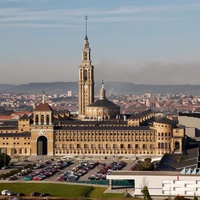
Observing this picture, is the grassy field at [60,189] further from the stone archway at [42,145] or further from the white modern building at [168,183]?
the stone archway at [42,145]

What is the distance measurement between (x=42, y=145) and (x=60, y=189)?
1229 inches

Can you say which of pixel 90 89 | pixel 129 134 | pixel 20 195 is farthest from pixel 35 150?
pixel 20 195

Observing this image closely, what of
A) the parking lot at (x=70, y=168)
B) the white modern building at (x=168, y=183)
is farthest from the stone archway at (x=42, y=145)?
the white modern building at (x=168, y=183)

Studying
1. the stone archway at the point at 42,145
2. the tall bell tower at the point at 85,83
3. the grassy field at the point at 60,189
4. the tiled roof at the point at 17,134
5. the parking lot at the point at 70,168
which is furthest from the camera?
the tall bell tower at the point at 85,83

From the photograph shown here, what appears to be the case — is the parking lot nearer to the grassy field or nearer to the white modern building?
the grassy field

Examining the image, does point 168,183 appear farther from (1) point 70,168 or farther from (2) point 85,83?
(2) point 85,83

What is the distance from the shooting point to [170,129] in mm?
81812

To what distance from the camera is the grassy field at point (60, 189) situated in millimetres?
51281

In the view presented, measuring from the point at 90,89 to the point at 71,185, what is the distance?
165 feet

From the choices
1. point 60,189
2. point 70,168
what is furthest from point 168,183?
point 70,168

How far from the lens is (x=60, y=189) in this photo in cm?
5438

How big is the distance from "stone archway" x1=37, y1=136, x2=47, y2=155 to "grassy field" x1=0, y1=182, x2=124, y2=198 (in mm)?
27311

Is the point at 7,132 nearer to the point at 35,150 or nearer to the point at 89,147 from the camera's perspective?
the point at 35,150

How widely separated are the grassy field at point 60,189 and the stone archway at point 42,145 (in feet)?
89.6
